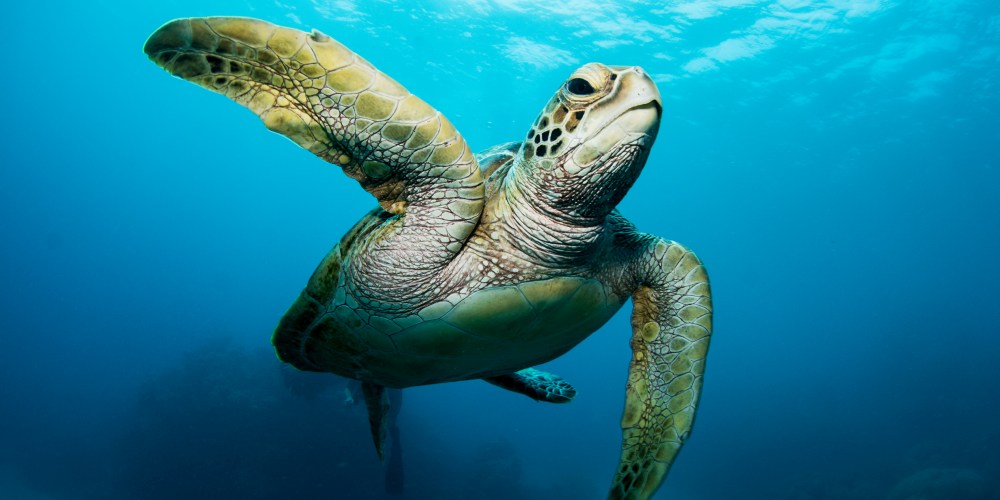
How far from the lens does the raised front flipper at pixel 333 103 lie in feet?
6.20

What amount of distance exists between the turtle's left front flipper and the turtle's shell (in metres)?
0.31

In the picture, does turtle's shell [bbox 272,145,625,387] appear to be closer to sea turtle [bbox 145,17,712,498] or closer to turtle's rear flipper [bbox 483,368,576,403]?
sea turtle [bbox 145,17,712,498]

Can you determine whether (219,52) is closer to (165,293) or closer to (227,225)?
(165,293)

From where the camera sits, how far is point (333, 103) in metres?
1.95

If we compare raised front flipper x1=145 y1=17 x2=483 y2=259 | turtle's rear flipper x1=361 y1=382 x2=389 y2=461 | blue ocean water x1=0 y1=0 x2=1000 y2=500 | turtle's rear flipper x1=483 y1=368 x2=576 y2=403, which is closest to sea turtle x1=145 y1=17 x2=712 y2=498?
raised front flipper x1=145 y1=17 x2=483 y2=259

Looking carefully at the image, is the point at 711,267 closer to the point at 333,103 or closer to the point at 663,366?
the point at 663,366

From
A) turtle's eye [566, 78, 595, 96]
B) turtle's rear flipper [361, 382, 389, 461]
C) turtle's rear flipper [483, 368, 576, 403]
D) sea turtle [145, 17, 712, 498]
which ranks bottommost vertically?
turtle's rear flipper [361, 382, 389, 461]

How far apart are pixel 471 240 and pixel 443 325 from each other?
0.55m

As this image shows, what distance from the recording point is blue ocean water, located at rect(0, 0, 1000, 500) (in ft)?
47.5

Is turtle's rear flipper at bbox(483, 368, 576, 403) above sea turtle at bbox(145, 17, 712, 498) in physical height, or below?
below

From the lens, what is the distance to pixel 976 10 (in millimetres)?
18391

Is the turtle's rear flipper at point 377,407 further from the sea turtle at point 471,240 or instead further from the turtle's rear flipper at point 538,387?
the turtle's rear flipper at point 538,387

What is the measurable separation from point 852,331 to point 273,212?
110629 millimetres

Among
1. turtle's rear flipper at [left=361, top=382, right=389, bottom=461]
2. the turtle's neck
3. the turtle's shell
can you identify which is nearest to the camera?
the turtle's neck
